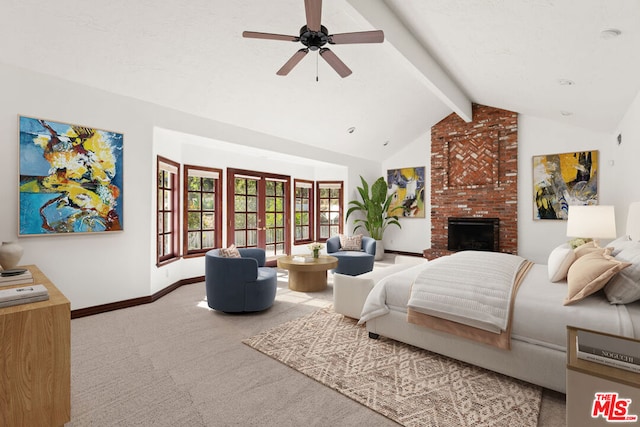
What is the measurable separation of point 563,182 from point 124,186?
755cm

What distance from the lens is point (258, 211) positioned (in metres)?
6.66

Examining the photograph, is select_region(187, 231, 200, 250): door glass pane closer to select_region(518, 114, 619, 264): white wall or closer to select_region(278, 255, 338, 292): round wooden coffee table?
select_region(278, 255, 338, 292): round wooden coffee table

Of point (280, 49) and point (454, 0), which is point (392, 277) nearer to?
point (454, 0)

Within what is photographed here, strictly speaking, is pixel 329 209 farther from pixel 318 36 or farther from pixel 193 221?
pixel 318 36

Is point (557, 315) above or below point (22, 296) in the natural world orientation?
below

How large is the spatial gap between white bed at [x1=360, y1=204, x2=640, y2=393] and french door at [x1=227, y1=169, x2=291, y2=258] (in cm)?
435

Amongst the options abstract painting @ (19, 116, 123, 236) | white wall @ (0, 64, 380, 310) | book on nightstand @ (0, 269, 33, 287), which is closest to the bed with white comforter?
book on nightstand @ (0, 269, 33, 287)

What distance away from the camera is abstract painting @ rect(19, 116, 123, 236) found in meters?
3.23

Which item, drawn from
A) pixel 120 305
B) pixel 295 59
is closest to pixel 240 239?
pixel 120 305

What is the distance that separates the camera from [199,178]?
5.68 meters

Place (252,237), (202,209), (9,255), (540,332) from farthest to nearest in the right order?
(252,237) → (202,209) → (9,255) → (540,332)

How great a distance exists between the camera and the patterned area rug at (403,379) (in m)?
1.93

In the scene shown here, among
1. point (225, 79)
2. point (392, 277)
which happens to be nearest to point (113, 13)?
point (225, 79)

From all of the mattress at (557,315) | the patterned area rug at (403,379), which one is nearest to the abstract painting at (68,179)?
the patterned area rug at (403,379)
